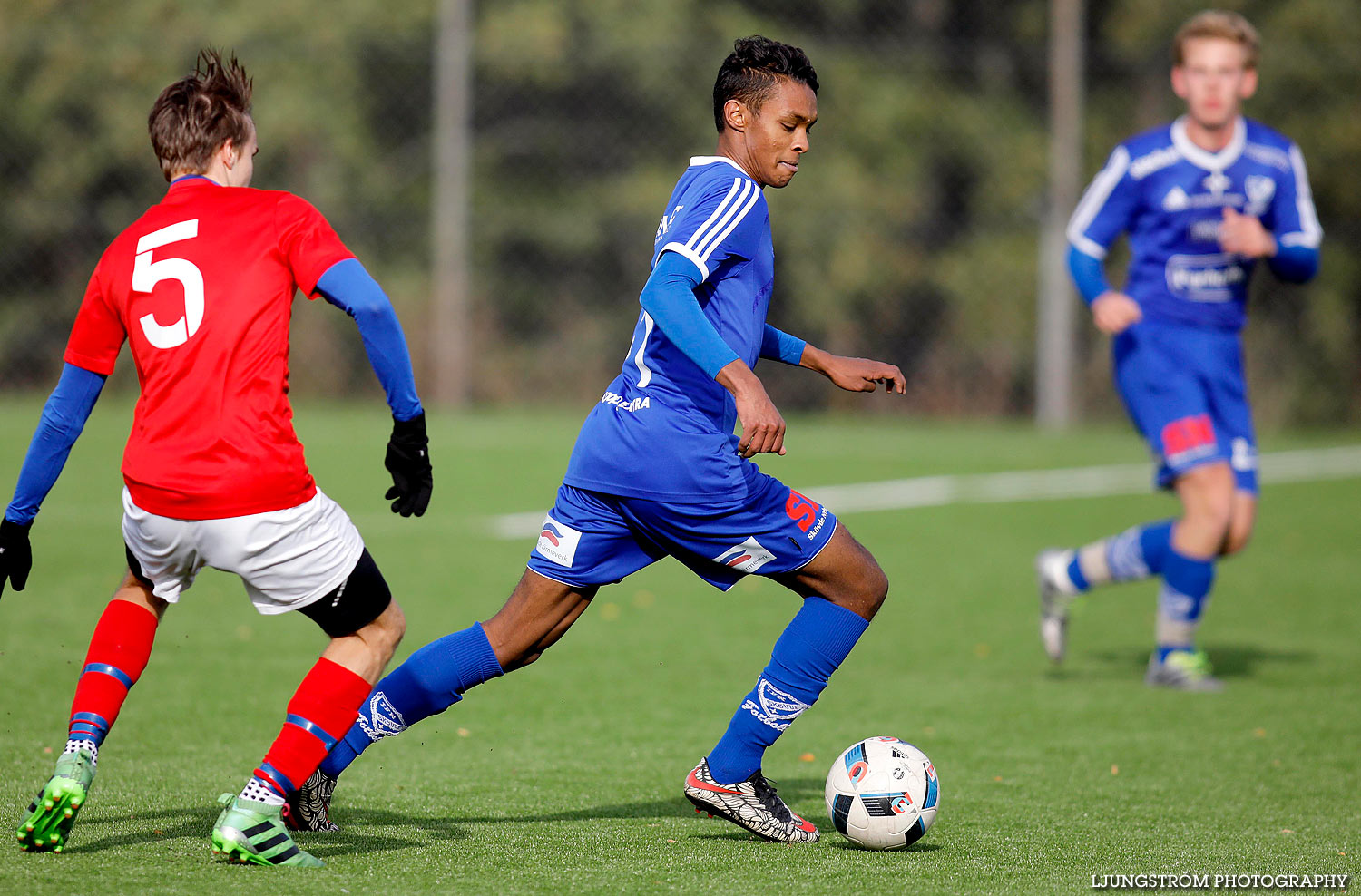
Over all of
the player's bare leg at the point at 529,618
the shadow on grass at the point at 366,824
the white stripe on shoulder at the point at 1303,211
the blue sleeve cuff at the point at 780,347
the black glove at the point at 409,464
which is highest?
the white stripe on shoulder at the point at 1303,211

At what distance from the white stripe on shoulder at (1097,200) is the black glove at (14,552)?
14.8 feet

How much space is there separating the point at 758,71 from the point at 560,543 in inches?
52.9

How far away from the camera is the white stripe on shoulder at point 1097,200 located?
22.5ft

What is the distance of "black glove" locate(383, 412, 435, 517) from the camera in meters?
3.89

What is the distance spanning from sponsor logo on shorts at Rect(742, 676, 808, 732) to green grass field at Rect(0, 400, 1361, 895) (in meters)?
0.34

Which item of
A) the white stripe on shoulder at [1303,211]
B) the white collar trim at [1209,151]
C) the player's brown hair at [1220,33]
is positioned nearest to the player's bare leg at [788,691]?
the white collar trim at [1209,151]

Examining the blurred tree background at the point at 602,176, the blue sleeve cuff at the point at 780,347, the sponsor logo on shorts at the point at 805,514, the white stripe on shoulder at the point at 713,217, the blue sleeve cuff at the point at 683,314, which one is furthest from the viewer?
the blurred tree background at the point at 602,176

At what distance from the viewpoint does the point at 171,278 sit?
3750 mm

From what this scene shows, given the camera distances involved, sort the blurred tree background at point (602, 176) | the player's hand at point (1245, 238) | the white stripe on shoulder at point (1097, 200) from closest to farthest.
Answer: the player's hand at point (1245, 238)
the white stripe on shoulder at point (1097, 200)
the blurred tree background at point (602, 176)

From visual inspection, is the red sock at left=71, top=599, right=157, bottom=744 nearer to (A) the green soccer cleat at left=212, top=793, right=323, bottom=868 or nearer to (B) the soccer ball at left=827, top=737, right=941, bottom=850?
(A) the green soccer cleat at left=212, top=793, right=323, bottom=868

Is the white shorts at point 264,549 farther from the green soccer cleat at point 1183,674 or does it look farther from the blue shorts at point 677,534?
the green soccer cleat at point 1183,674

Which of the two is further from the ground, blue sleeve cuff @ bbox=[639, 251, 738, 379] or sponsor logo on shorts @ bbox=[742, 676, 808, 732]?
blue sleeve cuff @ bbox=[639, 251, 738, 379]

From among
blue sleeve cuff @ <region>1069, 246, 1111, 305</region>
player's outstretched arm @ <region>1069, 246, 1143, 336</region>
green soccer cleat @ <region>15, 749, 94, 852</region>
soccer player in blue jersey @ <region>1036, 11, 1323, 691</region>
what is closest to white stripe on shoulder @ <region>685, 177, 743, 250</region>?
green soccer cleat @ <region>15, 749, 94, 852</region>

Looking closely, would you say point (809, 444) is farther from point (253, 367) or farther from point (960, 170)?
point (253, 367)
